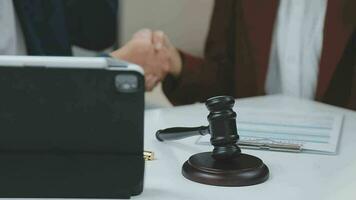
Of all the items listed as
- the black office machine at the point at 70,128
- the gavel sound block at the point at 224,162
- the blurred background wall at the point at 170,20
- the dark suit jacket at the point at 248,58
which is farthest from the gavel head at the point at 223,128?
the blurred background wall at the point at 170,20

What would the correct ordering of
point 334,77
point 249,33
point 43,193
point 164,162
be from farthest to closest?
point 249,33 < point 334,77 < point 164,162 < point 43,193

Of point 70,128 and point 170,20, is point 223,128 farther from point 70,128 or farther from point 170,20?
point 170,20

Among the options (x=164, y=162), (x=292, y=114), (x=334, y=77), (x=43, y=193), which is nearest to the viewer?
(x=43, y=193)

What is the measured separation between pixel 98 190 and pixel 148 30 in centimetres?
108

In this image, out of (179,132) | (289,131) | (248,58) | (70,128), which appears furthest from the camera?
(248,58)

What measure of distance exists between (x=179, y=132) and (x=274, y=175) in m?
0.19

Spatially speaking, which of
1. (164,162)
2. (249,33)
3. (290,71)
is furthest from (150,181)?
(249,33)

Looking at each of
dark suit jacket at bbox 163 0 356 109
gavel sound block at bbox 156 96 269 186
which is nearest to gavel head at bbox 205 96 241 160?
gavel sound block at bbox 156 96 269 186

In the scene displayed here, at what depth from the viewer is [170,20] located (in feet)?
5.84

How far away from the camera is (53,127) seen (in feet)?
2.30

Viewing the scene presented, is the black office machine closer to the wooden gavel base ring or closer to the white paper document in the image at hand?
the wooden gavel base ring

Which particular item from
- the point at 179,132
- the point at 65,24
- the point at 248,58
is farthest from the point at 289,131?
the point at 65,24

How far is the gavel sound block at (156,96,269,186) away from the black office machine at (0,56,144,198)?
0.34 ft

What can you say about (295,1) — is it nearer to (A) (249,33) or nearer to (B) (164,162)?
(A) (249,33)
